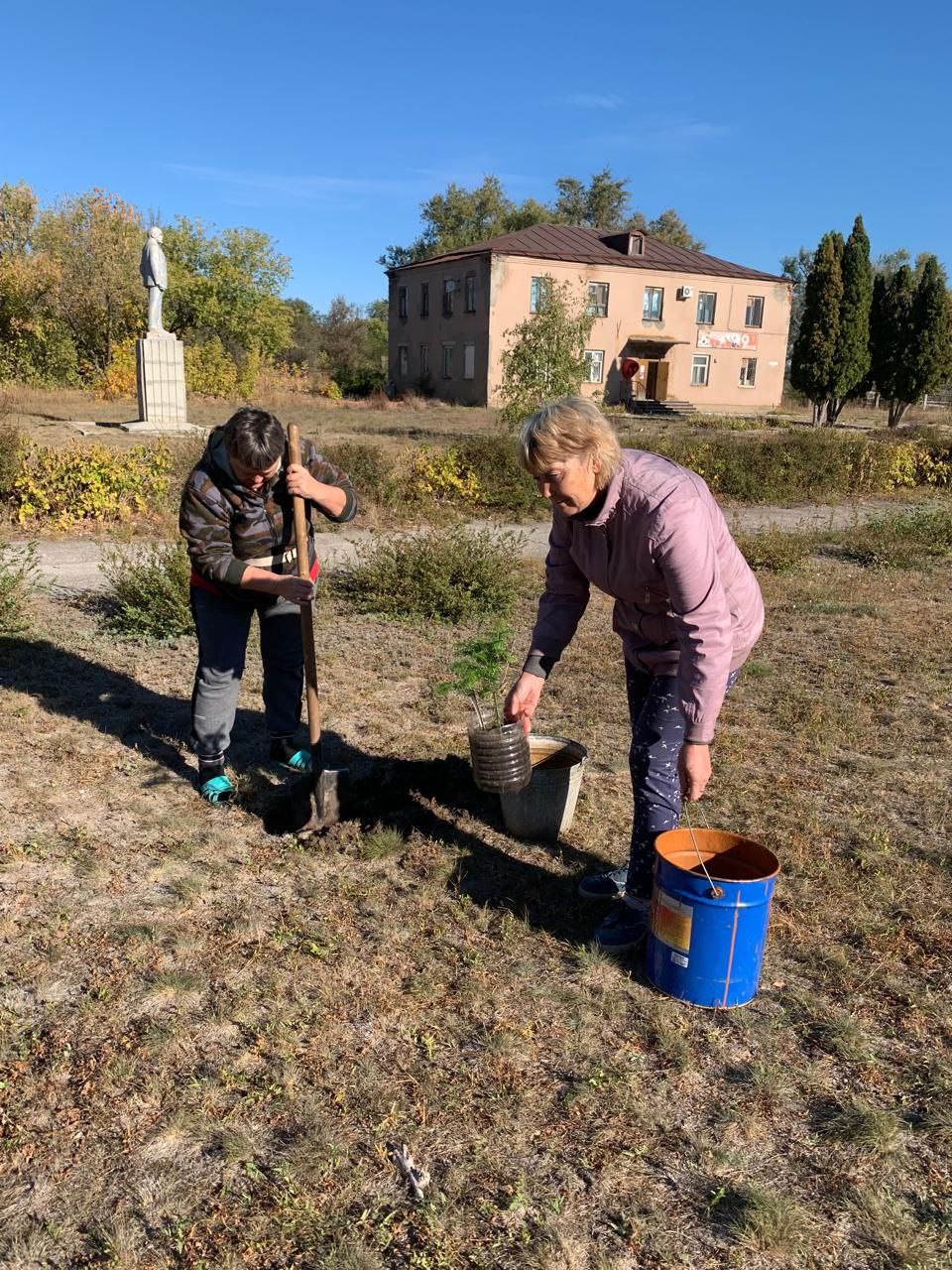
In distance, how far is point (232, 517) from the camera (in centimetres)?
345

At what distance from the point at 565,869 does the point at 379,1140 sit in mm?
1378

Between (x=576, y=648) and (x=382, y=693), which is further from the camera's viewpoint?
(x=576, y=648)

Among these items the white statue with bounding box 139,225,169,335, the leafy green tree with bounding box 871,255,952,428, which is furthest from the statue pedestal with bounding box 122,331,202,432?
the leafy green tree with bounding box 871,255,952,428

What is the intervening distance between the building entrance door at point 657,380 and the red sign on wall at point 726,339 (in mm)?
1904

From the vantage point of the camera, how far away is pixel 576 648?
6.16 metres

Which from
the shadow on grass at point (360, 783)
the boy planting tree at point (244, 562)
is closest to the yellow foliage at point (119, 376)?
the shadow on grass at point (360, 783)

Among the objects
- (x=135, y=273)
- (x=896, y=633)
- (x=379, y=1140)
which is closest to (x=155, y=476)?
(x=896, y=633)

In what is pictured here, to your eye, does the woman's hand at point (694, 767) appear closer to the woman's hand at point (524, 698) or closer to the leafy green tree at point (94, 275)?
the woman's hand at point (524, 698)

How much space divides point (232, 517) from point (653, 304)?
Answer: 36.8 metres

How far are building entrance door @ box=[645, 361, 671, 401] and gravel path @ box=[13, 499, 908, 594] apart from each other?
25.3 m

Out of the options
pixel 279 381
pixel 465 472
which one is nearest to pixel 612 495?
pixel 465 472

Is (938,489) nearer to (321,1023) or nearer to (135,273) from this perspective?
(321,1023)

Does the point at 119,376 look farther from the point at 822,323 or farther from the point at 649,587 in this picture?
the point at 649,587

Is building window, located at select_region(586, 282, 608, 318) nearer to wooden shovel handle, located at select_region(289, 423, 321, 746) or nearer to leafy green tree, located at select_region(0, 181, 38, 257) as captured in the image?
leafy green tree, located at select_region(0, 181, 38, 257)
